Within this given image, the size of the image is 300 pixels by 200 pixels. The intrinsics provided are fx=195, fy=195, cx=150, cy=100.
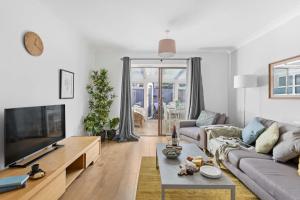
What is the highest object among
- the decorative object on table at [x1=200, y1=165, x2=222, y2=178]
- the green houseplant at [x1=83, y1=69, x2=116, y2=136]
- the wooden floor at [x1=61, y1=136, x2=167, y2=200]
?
the green houseplant at [x1=83, y1=69, x2=116, y2=136]

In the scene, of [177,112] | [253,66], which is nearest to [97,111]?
[177,112]

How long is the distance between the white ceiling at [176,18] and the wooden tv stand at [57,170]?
2.07 m

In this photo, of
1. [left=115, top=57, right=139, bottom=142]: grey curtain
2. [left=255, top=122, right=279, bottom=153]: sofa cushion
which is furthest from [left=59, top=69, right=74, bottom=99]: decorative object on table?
[left=255, top=122, right=279, bottom=153]: sofa cushion

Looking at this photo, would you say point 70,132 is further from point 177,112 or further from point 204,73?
point 204,73

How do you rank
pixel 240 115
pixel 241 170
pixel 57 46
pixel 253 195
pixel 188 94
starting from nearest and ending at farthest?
1. pixel 253 195
2. pixel 241 170
3. pixel 57 46
4. pixel 240 115
5. pixel 188 94

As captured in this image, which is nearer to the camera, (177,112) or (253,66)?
(253,66)

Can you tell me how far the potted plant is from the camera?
4980mm

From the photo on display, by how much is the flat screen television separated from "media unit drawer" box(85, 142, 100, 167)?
518 mm

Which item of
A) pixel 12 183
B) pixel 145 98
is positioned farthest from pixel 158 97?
pixel 12 183

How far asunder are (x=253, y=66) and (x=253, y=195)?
2.83 metres

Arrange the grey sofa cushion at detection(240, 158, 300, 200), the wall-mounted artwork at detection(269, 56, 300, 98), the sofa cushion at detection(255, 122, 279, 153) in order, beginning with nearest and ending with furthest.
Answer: the grey sofa cushion at detection(240, 158, 300, 200) → the sofa cushion at detection(255, 122, 279, 153) → the wall-mounted artwork at detection(269, 56, 300, 98)

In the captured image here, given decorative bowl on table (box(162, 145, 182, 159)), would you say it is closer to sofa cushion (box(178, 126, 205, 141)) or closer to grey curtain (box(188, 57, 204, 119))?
sofa cushion (box(178, 126, 205, 141))

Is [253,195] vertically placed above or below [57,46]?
below

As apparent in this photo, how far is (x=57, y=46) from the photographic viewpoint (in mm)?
3299
